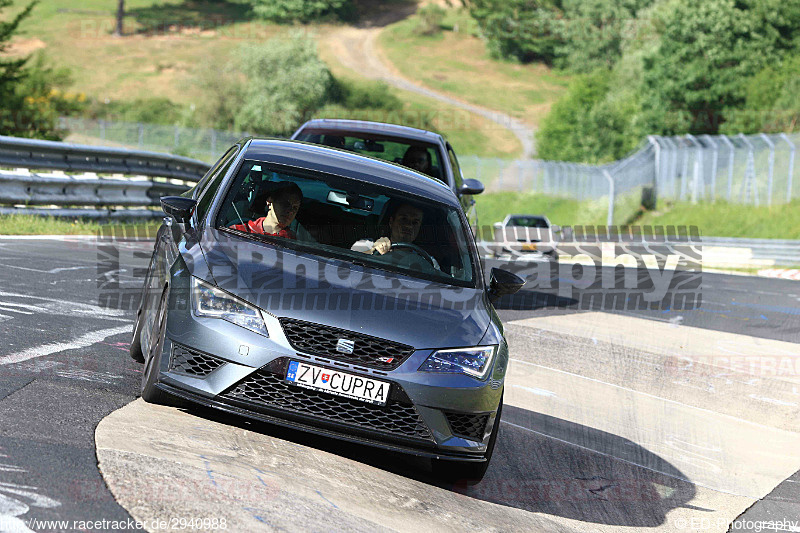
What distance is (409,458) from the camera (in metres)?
6.23

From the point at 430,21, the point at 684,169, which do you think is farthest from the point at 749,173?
the point at 430,21

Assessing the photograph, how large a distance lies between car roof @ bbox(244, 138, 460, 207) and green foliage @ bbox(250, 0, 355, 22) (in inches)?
5089

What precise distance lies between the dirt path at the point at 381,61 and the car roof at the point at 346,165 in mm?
88981

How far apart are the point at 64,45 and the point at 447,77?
43228mm

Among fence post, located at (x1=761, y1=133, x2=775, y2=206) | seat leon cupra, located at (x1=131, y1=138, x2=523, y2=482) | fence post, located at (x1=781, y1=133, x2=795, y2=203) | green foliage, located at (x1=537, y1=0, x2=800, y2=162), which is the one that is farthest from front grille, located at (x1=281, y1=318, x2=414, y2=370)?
green foliage, located at (x1=537, y1=0, x2=800, y2=162)

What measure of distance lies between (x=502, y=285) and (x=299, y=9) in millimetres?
132916

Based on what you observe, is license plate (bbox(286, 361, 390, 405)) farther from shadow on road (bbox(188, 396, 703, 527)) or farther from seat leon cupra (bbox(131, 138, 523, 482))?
shadow on road (bbox(188, 396, 703, 527))

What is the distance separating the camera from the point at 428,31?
14025cm

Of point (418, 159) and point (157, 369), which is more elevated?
point (418, 159)

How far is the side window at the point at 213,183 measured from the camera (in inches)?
253

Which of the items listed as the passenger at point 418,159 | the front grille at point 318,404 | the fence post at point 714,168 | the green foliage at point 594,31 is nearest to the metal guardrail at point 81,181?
the passenger at point 418,159

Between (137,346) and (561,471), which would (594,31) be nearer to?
(137,346)

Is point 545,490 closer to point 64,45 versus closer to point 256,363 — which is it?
point 256,363

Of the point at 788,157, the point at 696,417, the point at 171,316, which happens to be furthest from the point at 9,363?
the point at 788,157
